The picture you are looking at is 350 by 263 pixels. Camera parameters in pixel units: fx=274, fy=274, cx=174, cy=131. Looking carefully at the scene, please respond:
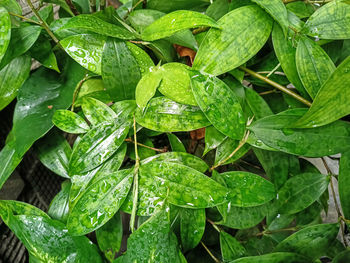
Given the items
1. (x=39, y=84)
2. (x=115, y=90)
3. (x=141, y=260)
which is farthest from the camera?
(x=39, y=84)

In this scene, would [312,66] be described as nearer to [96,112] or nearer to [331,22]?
[331,22]

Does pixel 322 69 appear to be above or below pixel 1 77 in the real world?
below

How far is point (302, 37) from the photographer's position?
0.42 meters

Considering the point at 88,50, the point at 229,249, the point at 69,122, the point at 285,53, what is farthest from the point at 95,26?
the point at 229,249

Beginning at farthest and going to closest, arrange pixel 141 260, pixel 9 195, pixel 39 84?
pixel 9 195 < pixel 39 84 < pixel 141 260

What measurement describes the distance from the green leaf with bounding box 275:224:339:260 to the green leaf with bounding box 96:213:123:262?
301mm

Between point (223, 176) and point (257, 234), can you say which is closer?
point (223, 176)

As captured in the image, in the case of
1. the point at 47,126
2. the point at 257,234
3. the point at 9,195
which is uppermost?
the point at 47,126

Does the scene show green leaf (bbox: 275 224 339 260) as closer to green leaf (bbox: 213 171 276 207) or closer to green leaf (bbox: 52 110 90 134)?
green leaf (bbox: 213 171 276 207)

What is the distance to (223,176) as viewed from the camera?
0.47 meters

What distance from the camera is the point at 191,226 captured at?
1.51ft

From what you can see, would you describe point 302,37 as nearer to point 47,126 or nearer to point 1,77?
point 47,126

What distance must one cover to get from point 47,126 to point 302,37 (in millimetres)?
460

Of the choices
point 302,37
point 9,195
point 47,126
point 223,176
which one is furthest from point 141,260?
point 9,195
